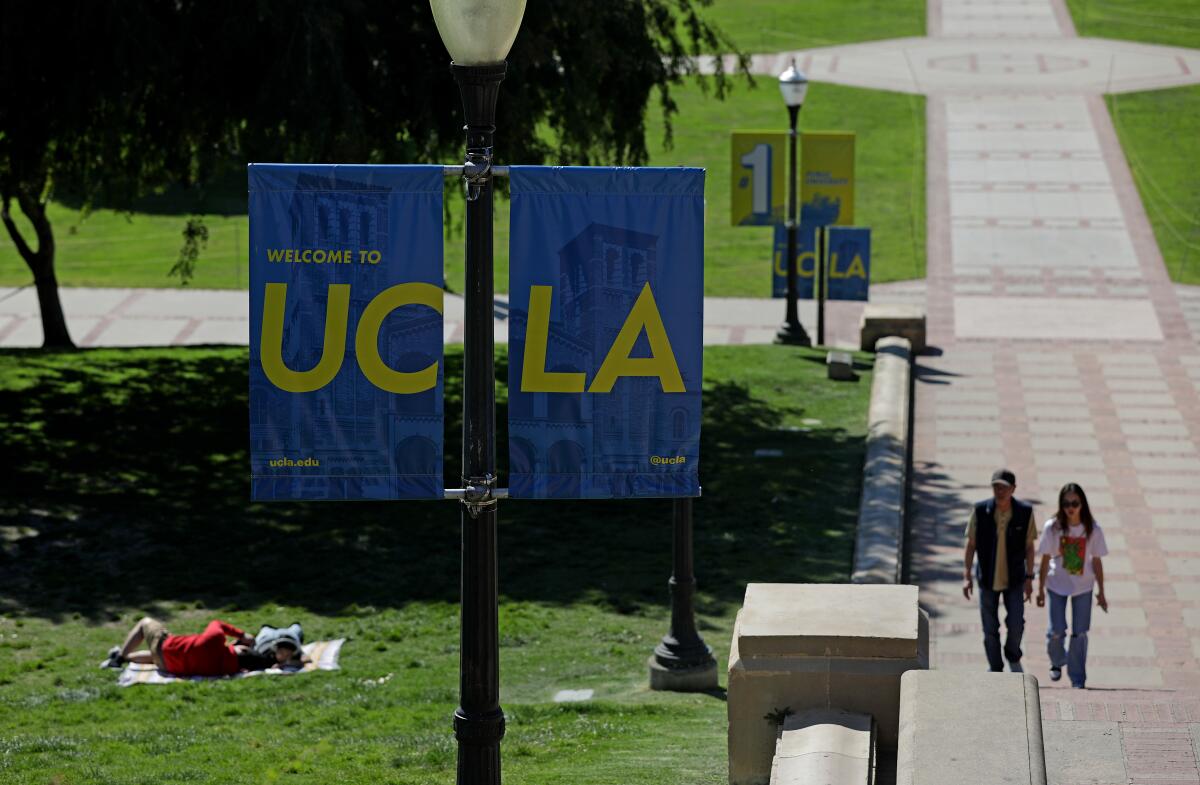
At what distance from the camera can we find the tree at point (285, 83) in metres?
17.0

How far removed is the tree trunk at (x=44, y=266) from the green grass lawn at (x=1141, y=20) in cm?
3993

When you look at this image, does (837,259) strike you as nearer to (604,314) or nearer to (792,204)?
(792,204)

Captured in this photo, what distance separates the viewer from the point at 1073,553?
12.1m

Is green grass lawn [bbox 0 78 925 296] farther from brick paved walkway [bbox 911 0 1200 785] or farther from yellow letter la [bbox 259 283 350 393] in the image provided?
yellow letter la [bbox 259 283 350 393]

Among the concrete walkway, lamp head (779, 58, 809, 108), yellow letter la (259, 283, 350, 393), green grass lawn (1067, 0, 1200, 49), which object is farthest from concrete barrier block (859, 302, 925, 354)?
green grass lawn (1067, 0, 1200, 49)

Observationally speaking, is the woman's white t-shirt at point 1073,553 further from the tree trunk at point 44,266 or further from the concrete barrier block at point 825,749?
the tree trunk at point 44,266

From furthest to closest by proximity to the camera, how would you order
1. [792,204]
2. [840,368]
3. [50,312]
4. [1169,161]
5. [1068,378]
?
[1169,161], [792,204], [50,312], [1068,378], [840,368]

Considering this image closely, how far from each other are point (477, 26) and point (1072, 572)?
7.24 meters

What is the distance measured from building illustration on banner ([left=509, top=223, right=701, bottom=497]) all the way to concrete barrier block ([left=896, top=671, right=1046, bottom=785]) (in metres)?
1.42

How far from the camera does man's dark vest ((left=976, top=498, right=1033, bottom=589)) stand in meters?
12.0

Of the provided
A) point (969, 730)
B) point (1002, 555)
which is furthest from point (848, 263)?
point (969, 730)

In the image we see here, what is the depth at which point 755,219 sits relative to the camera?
85.8 ft

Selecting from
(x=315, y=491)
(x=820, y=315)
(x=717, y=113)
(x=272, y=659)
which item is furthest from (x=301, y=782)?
(x=717, y=113)

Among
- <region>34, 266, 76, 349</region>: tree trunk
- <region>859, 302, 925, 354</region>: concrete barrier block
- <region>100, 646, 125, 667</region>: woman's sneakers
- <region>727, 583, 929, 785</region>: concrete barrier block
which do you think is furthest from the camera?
<region>859, 302, 925, 354</region>: concrete barrier block
